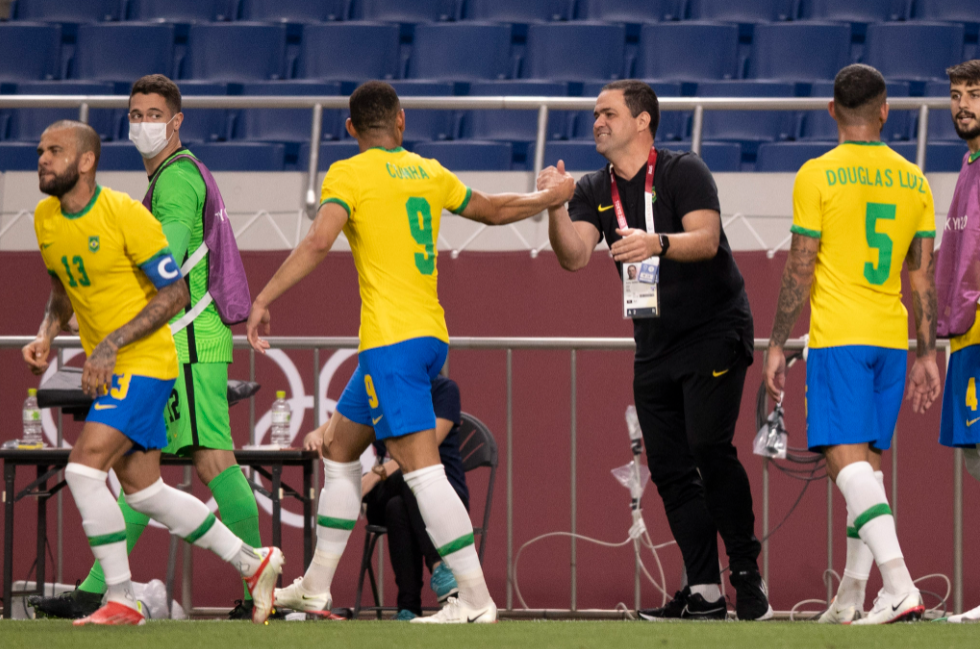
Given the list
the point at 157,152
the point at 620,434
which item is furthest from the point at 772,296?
the point at 157,152

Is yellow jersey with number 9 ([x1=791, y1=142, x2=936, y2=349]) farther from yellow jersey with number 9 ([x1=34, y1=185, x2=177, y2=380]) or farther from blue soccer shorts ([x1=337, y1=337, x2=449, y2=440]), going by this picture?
yellow jersey with number 9 ([x1=34, y1=185, x2=177, y2=380])

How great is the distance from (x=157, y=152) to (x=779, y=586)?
4136mm

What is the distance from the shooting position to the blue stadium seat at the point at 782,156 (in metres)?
9.34

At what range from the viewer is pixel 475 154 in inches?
377

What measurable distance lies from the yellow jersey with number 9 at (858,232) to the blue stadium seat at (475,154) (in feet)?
17.9

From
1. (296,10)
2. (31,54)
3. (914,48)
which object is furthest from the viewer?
(296,10)

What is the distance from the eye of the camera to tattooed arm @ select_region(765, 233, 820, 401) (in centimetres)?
422

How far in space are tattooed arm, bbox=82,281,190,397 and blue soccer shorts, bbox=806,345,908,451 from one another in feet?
7.60

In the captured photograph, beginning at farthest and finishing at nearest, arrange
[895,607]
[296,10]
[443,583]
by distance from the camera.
Result: [296,10]
[443,583]
[895,607]

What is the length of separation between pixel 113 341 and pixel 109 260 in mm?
322

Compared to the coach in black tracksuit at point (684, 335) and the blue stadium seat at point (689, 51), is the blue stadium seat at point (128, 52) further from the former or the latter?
the coach in black tracksuit at point (684, 335)

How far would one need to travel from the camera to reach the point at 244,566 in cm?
447

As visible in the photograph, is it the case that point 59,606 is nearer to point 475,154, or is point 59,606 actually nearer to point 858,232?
point 858,232

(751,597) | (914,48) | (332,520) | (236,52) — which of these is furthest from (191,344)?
(914,48)
